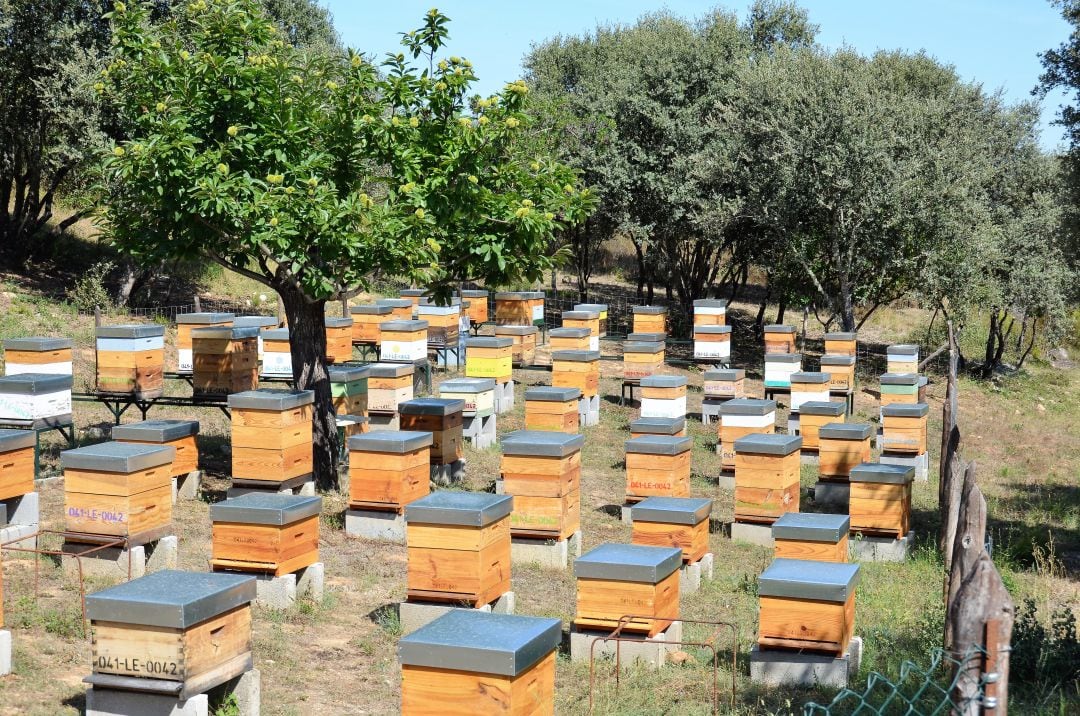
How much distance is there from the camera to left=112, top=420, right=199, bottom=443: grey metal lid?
10.8 meters

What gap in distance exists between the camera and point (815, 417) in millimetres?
15523

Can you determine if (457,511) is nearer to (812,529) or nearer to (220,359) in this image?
(812,529)

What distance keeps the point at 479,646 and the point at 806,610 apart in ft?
10.2

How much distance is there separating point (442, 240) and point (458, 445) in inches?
110

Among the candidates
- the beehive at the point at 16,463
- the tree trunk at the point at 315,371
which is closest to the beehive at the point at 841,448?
the tree trunk at the point at 315,371

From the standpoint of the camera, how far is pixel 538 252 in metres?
12.5

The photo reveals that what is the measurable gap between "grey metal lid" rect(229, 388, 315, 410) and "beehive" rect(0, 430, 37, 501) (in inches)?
76.5

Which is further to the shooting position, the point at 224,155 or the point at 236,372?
the point at 236,372

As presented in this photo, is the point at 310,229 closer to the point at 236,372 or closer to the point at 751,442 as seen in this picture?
the point at 236,372

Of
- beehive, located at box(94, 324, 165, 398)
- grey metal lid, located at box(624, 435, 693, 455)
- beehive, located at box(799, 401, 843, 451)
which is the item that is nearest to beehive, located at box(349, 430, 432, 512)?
grey metal lid, located at box(624, 435, 693, 455)

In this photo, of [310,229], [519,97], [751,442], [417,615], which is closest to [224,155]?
[310,229]

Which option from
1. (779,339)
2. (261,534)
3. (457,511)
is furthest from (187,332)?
(779,339)

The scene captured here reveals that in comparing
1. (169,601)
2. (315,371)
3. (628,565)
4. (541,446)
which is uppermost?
(315,371)

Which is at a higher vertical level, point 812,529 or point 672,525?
point 812,529
